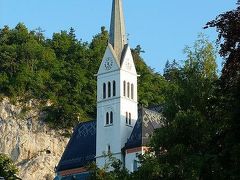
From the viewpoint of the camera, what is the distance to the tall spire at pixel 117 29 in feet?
213

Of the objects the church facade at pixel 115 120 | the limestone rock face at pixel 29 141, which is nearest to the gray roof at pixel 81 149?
the church facade at pixel 115 120

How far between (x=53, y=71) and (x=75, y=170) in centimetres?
2521

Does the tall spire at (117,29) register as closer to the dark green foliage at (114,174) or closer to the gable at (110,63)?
the gable at (110,63)

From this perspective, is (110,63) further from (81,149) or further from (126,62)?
(81,149)

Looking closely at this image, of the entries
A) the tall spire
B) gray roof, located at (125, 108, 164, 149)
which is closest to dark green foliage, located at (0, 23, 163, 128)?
the tall spire

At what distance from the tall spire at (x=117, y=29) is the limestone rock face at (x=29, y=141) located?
1507 centimetres

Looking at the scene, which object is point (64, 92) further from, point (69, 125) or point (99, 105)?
point (99, 105)

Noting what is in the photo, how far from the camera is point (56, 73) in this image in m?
87.2

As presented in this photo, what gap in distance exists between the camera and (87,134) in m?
66.2

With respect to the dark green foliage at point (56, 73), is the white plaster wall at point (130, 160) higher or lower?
lower

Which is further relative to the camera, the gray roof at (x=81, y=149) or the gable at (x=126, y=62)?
the gray roof at (x=81, y=149)

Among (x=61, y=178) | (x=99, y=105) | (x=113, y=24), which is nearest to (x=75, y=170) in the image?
(x=61, y=178)

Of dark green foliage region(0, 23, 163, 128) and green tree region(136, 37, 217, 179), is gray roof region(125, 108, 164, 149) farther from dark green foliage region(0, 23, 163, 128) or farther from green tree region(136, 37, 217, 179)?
green tree region(136, 37, 217, 179)

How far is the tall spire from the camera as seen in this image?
6481 centimetres
